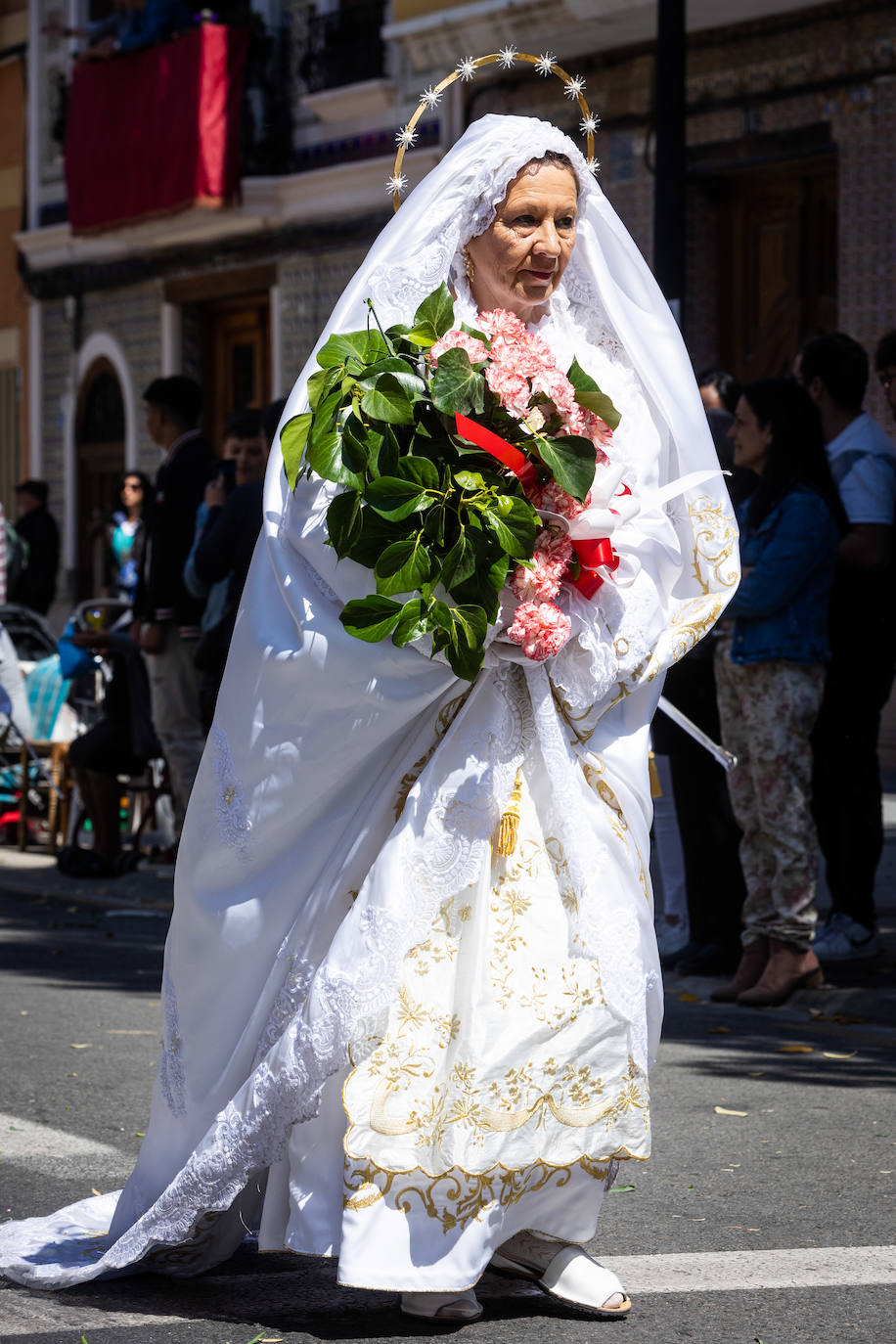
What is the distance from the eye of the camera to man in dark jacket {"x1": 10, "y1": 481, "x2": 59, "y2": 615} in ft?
55.8

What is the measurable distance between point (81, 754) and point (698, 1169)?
20.0ft

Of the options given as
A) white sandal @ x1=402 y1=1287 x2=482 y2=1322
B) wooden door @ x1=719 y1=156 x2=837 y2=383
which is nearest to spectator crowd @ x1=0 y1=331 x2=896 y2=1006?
white sandal @ x1=402 y1=1287 x2=482 y2=1322

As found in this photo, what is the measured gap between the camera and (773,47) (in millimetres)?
15062

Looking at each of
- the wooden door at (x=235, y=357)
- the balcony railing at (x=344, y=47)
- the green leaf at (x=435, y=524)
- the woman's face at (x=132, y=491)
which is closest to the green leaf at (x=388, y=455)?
the green leaf at (x=435, y=524)

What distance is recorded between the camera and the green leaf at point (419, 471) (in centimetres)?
392

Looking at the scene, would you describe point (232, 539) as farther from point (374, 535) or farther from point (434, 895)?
point (434, 895)

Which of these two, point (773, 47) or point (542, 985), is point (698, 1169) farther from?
point (773, 47)

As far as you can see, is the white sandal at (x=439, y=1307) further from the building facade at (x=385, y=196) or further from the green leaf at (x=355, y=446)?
the building facade at (x=385, y=196)

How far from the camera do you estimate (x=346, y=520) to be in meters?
3.94

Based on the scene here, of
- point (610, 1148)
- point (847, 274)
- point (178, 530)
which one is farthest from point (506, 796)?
point (847, 274)

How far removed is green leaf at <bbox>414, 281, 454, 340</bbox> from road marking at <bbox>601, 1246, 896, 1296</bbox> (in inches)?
71.6

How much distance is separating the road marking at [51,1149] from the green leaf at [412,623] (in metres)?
1.84

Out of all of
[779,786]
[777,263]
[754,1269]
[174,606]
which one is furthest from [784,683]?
[777,263]

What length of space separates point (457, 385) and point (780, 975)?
153 inches
